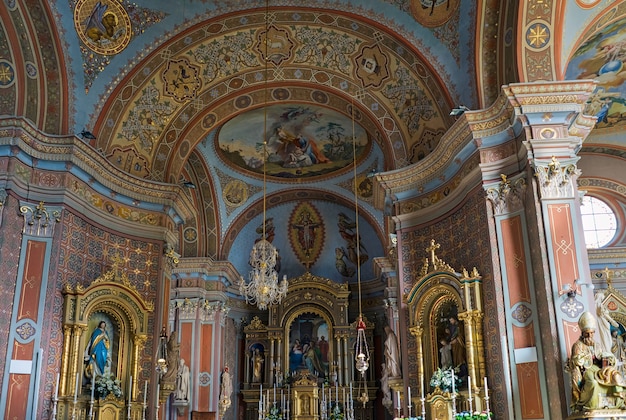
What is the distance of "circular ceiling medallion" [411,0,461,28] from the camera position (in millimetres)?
11562

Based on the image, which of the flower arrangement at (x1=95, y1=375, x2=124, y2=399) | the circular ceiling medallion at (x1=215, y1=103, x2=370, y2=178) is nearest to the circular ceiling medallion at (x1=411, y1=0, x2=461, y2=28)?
the circular ceiling medallion at (x1=215, y1=103, x2=370, y2=178)

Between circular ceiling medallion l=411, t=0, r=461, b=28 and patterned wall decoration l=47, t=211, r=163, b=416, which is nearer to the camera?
patterned wall decoration l=47, t=211, r=163, b=416

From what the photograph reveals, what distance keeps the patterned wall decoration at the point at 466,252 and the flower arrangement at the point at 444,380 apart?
69cm

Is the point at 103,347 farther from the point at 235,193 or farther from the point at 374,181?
the point at 235,193

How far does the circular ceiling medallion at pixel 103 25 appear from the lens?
461 inches

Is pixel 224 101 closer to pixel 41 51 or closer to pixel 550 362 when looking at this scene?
pixel 41 51

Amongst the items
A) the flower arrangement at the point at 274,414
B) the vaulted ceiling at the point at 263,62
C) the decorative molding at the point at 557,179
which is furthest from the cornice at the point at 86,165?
the flower arrangement at the point at 274,414

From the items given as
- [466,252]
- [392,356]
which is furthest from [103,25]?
[392,356]

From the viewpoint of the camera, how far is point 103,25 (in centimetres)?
1211

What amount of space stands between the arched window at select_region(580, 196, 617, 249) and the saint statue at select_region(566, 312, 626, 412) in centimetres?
895

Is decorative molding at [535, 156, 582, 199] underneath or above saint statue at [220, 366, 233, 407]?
above

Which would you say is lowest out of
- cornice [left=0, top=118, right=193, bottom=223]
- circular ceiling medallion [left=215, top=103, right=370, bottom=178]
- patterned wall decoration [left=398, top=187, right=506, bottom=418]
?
patterned wall decoration [left=398, top=187, right=506, bottom=418]

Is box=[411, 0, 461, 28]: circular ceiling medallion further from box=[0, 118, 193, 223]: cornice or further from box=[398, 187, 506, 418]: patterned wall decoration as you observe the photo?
box=[0, 118, 193, 223]: cornice

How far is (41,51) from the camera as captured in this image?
11.5m
